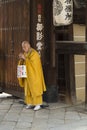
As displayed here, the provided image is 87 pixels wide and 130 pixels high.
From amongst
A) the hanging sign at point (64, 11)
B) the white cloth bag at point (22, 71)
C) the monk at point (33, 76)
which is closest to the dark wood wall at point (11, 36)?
the monk at point (33, 76)

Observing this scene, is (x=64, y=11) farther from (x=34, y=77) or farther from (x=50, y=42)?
(x=34, y=77)

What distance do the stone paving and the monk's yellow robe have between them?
383 millimetres

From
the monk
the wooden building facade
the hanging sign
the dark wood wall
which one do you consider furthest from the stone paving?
the hanging sign

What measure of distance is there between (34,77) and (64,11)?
1.73m

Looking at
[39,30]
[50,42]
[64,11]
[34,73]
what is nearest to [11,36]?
[39,30]

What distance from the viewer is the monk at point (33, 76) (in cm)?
1016

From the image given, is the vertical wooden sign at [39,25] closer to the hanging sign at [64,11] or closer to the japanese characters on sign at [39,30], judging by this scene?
the japanese characters on sign at [39,30]

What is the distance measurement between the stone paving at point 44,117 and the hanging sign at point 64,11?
2.12 m

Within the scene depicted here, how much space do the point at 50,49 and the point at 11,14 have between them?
1.73m

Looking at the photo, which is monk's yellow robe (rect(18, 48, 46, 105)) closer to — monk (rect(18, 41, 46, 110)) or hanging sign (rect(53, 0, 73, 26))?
monk (rect(18, 41, 46, 110))

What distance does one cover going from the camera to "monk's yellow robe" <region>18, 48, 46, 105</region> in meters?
10.2

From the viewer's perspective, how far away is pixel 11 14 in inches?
463

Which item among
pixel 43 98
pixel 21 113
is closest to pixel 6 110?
pixel 21 113

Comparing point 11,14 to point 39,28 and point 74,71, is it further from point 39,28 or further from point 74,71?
point 74,71
